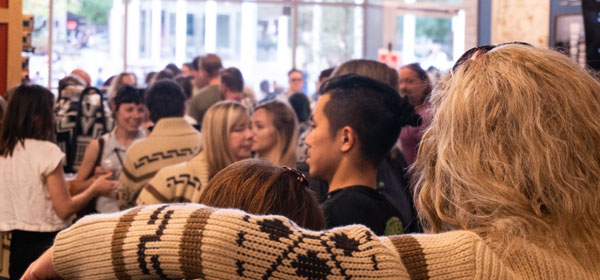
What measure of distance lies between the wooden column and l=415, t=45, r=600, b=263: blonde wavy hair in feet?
16.9

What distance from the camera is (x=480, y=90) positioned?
1.47m

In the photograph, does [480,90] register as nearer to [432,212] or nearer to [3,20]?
[432,212]

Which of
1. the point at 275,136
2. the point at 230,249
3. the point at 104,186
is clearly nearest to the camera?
the point at 230,249

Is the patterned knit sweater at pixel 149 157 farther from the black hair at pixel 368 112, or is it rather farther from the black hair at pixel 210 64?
the black hair at pixel 210 64

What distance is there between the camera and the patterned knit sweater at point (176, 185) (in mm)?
4016

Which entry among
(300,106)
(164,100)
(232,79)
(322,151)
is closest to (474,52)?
(322,151)

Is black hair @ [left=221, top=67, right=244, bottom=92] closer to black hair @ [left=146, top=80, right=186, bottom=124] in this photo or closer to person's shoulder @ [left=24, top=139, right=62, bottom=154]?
black hair @ [left=146, top=80, right=186, bottom=124]

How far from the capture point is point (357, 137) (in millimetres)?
2818

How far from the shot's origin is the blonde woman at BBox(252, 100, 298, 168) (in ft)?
14.8

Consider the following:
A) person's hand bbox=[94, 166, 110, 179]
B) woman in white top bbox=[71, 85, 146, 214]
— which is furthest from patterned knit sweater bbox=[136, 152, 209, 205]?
person's hand bbox=[94, 166, 110, 179]

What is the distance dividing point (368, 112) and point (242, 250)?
5.48 ft

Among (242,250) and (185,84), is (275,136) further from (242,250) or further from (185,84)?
(185,84)

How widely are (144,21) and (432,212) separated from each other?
47.9 feet

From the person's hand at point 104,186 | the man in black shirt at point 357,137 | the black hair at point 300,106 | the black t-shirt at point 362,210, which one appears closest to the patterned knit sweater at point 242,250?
the black t-shirt at point 362,210
